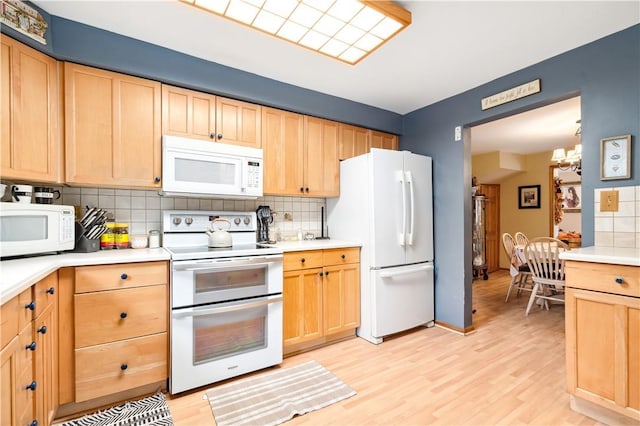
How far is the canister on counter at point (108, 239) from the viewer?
2.16m

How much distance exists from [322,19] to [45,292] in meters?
2.13

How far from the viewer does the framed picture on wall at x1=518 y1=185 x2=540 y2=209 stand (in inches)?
238

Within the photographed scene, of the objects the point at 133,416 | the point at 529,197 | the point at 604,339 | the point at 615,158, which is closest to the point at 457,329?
the point at 604,339

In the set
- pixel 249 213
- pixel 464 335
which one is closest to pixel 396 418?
pixel 464 335

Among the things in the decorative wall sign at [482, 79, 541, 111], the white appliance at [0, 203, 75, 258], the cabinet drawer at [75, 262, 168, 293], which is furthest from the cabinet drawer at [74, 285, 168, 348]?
the decorative wall sign at [482, 79, 541, 111]

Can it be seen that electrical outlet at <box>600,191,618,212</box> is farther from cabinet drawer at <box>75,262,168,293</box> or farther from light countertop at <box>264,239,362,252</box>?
cabinet drawer at <box>75,262,168,293</box>

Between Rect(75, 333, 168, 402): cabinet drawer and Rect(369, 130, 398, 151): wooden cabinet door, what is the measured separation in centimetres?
274

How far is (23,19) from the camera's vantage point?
169 cm

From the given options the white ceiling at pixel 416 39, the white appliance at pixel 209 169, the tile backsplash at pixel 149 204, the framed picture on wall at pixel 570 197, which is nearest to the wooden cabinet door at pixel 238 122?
the white appliance at pixel 209 169

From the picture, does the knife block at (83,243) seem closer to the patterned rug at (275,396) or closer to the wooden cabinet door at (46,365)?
the wooden cabinet door at (46,365)

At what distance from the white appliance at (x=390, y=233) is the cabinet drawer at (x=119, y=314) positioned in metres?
1.72

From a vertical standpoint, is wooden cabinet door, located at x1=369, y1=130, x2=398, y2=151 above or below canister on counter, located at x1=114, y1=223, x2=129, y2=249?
above

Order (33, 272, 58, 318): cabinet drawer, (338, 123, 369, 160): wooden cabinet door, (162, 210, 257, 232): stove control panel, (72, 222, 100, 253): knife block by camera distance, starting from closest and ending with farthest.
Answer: (33, 272, 58, 318): cabinet drawer → (72, 222, 100, 253): knife block → (162, 210, 257, 232): stove control panel → (338, 123, 369, 160): wooden cabinet door

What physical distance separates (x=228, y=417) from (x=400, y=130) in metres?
3.27
